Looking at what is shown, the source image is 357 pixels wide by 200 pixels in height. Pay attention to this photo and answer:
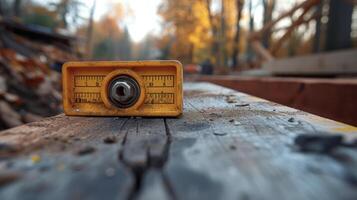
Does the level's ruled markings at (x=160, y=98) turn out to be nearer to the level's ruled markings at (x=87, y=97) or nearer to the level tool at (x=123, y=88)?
the level tool at (x=123, y=88)

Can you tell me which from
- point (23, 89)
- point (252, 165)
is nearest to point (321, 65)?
point (252, 165)

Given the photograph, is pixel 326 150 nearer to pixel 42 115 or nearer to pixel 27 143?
pixel 27 143

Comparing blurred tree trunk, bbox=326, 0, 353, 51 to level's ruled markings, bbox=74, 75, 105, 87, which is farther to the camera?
blurred tree trunk, bbox=326, 0, 353, 51

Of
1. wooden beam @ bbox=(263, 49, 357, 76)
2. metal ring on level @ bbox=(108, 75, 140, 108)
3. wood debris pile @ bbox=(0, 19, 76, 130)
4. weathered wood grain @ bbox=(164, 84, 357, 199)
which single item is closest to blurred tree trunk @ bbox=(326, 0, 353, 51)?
wooden beam @ bbox=(263, 49, 357, 76)

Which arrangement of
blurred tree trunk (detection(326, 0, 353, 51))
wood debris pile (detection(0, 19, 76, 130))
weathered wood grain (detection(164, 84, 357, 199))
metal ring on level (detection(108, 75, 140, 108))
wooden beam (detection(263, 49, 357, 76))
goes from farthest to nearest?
blurred tree trunk (detection(326, 0, 353, 51)), wooden beam (detection(263, 49, 357, 76)), wood debris pile (detection(0, 19, 76, 130)), metal ring on level (detection(108, 75, 140, 108)), weathered wood grain (detection(164, 84, 357, 199))

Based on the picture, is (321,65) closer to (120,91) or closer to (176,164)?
(120,91)

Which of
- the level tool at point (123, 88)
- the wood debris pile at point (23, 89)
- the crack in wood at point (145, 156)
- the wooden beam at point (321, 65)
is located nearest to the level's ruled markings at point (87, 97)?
the level tool at point (123, 88)

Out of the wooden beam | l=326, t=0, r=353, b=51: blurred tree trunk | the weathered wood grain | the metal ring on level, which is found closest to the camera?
the weathered wood grain

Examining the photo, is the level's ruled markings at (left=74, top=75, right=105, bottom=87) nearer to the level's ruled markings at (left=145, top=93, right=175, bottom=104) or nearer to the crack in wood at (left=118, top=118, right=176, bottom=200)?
the level's ruled markings at (left=145, top=93, right=175, bottom=104)

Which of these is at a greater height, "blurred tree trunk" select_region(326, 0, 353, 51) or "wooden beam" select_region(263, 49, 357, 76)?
"blurred tree trunk" select_region(326, 0, 353, 51)
